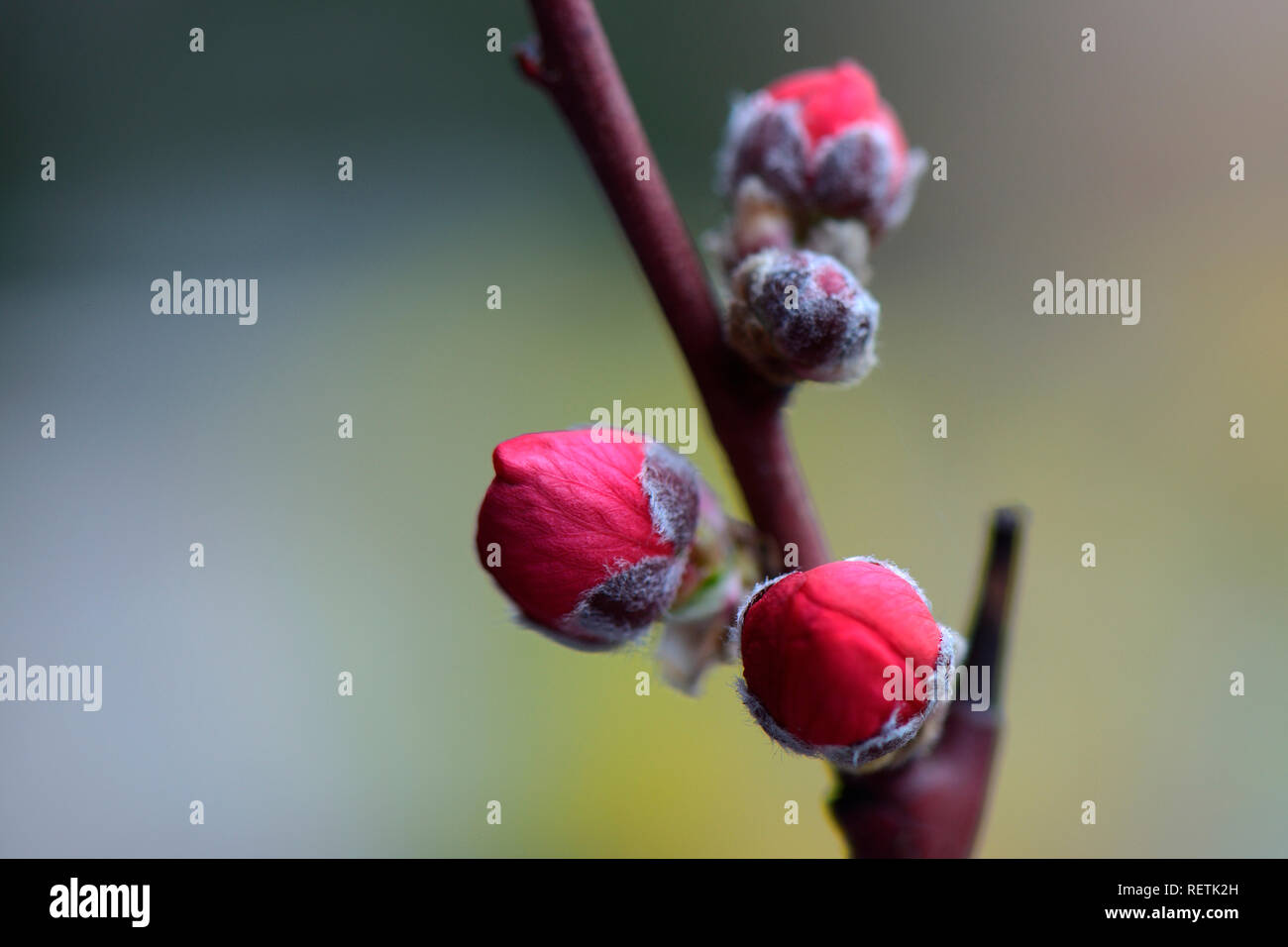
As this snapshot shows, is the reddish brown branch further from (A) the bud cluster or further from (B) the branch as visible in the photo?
(A) the bud cluster

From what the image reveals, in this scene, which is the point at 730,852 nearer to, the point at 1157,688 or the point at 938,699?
the point at 1157,688

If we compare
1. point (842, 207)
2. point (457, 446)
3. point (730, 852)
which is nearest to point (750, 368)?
point (842, 207)

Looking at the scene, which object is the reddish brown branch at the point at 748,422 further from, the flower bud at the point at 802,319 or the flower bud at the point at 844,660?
the flower bud at the point at 844,660

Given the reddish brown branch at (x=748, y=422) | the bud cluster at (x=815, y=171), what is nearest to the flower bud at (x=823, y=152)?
the bud cluster at (x=815, y=171)

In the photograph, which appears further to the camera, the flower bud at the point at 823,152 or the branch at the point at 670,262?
the flower bud at the point at 823,152

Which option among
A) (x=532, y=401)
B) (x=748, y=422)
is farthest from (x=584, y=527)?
(x=532, y=401)

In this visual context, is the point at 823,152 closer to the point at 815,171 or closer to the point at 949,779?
the point at 815,171
